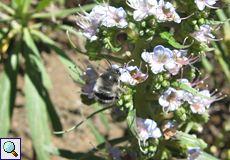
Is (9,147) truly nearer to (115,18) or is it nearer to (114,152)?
(114,152)

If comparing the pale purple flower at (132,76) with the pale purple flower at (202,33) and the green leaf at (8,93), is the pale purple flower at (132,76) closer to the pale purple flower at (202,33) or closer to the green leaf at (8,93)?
the pale purple flower at (202,33)

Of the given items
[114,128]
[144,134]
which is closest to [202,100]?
[144,134]

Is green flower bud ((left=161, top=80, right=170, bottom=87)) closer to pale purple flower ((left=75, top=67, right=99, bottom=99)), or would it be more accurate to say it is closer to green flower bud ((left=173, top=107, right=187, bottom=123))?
green flower bud ((left=173, top=107, right=187, bottom=123))

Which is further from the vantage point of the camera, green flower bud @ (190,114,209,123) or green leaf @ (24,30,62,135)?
green leaf @ (24,30,62,135)

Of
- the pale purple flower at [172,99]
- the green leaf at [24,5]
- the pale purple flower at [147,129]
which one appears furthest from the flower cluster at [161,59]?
the green leaf at [24,5]

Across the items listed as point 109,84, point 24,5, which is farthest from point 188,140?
point 24,5

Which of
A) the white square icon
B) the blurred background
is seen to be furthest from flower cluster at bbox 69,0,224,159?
the white square icon
